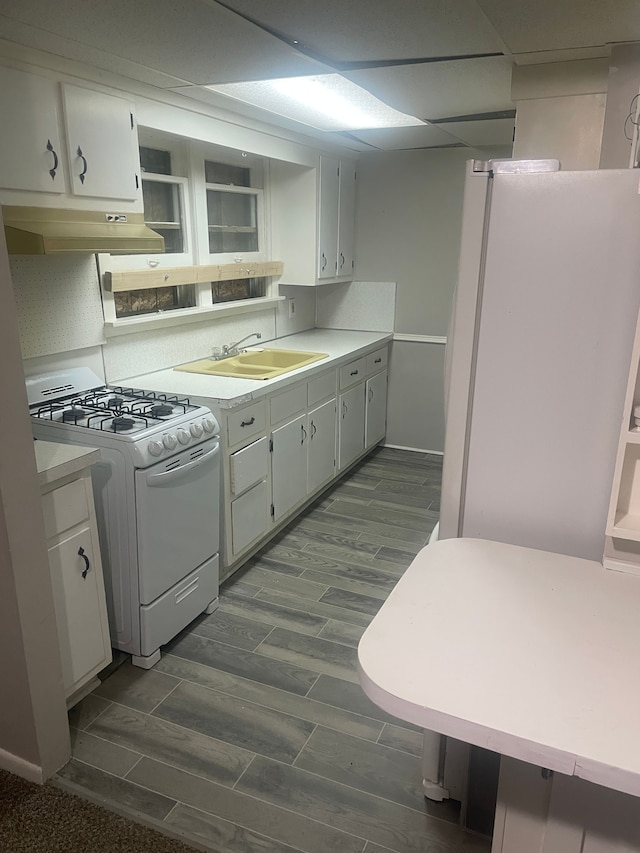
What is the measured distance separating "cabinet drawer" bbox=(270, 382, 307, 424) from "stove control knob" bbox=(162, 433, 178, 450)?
867mm

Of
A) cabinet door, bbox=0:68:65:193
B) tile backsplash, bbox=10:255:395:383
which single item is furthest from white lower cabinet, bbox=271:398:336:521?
cabinet door, bbox=0:68:65:193

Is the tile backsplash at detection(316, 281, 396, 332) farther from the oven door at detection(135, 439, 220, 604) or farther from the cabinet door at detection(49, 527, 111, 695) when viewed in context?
the cabinet door at detection(49, 527, 111, 695)

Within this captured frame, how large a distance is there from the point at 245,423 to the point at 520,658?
198 centimetres

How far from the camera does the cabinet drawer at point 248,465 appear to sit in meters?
2.87

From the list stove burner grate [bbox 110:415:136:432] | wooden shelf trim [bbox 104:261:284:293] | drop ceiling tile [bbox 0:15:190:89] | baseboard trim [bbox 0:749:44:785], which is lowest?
baseboard trim [bbox 0:749:44:785]

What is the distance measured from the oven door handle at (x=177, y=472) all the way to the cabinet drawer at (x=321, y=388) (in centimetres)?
106

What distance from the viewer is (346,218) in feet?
15.2

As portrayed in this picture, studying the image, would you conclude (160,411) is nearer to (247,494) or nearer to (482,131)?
(247,494)

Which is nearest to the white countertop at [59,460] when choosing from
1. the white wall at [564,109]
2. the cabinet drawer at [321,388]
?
the cabinet drawer at [321,388]

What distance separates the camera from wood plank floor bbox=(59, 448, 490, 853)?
1.79 m

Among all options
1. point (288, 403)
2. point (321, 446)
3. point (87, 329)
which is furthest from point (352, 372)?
point (87, 329)

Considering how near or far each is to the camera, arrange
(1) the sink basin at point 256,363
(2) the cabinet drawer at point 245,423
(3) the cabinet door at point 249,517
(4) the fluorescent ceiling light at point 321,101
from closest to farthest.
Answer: (4) the fluorescent ceiling light at point 321,101
(2) the cabinet drawer at point 245,423
(3) the cabinet door at point 249,517
(1) the sink basin at point 256,363

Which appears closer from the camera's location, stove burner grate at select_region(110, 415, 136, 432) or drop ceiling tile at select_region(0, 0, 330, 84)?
drop ceiling tile at select_region(0, 0, 330, 84)

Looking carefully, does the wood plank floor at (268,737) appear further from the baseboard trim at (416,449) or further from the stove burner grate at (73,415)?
the baseboard trim at (416,449)
